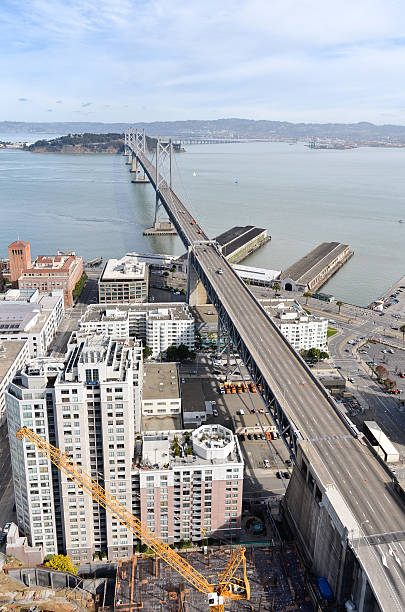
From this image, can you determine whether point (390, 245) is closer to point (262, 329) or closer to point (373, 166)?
point (262, 329)

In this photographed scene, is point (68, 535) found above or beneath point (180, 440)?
beneath

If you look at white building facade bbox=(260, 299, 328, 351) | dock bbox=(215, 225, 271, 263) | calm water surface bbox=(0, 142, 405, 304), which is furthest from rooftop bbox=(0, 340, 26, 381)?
calm water surface bbox=(0, 142, 405, 304)

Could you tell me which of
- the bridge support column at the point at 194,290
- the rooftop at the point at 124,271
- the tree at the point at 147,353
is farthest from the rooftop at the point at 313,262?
the tree at the point at 147,353

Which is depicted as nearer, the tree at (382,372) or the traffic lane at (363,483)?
the traffic lane at (363,483)

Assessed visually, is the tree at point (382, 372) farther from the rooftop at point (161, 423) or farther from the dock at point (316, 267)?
the dock at point (316, 267)

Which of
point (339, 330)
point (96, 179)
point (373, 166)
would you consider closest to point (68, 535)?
point (339, 330)

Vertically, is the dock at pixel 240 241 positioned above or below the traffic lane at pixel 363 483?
below

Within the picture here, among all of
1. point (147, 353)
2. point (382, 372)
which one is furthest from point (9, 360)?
point (382, 372)
